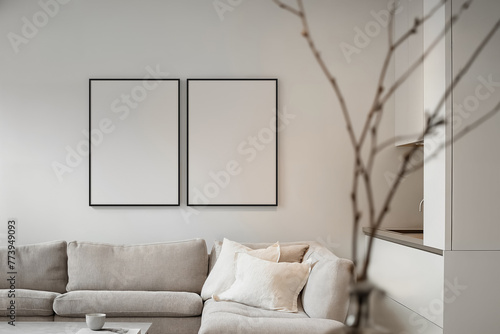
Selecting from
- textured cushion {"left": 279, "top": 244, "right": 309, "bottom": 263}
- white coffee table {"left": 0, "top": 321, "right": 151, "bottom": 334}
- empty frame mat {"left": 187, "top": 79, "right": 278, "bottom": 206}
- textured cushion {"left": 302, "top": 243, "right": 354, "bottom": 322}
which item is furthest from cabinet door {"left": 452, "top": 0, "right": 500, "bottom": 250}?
white coffee table {"left": 0, "top": 321, "right": 151, "bottom": 334}

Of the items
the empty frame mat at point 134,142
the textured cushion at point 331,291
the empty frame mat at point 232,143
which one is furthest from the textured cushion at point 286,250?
the textured cushion at point 331,291

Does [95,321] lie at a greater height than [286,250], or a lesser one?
lesser

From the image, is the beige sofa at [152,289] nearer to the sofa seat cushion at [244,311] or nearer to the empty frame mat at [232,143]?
the sofa seat cushion at [244,311]

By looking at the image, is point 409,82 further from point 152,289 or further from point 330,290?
point 152,289

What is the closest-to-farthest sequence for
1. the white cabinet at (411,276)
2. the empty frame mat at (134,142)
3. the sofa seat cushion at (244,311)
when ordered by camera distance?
the white cabinet at (411,276) → the sofa seat cushion at (244,311) → the empty frame mat at (134,142)

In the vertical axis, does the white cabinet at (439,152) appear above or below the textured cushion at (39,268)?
above

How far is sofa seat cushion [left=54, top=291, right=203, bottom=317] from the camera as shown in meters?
3.65

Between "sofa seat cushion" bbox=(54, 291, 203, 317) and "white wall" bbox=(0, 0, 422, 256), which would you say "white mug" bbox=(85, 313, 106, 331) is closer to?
"sofa seat cushion" bbox=(54, 291, 203, 317)

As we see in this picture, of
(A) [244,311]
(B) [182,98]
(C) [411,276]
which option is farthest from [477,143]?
(B) [182,98]

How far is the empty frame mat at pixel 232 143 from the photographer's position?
4422 millimetres

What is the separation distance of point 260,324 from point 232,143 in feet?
5.79

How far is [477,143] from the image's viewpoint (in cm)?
300

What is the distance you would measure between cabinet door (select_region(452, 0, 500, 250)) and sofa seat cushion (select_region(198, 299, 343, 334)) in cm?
83

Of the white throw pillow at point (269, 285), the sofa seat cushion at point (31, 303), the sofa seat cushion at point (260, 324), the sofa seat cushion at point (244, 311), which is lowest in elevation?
the sofa seat cushion at point (31, 303)
